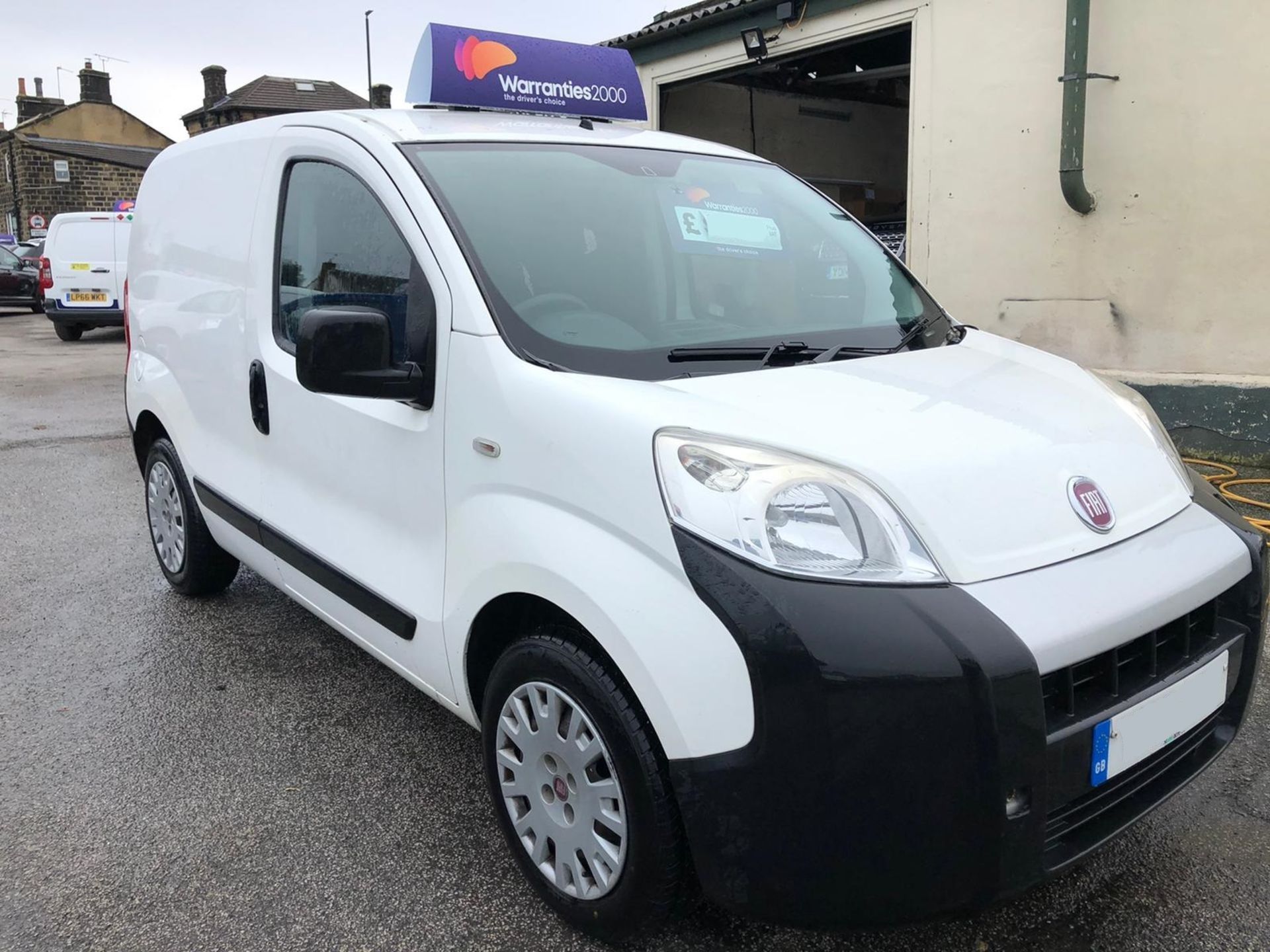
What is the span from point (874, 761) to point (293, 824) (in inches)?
63.6

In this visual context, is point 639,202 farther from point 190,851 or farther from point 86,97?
point 86,97

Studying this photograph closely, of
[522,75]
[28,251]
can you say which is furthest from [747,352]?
[28,251]

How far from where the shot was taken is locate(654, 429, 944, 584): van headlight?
5.53 feet

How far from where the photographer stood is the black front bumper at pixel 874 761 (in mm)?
1597

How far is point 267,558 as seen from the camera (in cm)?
313

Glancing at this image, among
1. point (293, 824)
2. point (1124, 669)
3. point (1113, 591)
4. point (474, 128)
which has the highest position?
point (474, 128)

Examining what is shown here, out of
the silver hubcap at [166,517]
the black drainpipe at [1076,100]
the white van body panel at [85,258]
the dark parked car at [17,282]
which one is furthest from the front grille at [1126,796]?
the dark parked car at [17,282]

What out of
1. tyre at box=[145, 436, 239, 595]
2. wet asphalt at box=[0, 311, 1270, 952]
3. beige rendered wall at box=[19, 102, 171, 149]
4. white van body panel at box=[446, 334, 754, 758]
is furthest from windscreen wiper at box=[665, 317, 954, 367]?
beige rendered wall at box=[19, 102, 171, 149]

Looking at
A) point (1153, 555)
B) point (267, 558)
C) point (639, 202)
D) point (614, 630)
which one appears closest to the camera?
point (614, 630)

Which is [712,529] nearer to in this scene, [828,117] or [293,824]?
[293,824]

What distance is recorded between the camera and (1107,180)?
6410 millimetres

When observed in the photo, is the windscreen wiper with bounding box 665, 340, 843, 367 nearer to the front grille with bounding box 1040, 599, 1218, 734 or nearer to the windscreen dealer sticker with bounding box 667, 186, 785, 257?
the windscreen dealer sticker with bounding box 667, 186, 785, 257

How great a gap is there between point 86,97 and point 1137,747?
47.0m

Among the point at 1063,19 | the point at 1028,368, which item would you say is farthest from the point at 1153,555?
the point at 1063,19
